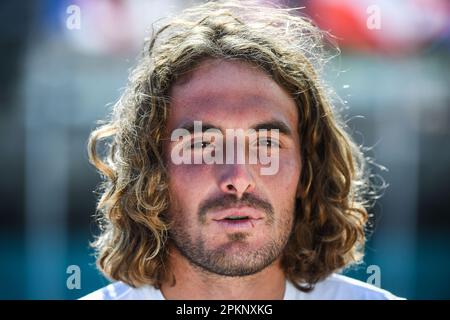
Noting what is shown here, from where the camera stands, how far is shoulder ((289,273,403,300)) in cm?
258

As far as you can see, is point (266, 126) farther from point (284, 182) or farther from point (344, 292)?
point (344, 292)

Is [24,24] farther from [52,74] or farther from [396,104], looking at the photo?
[396,104]

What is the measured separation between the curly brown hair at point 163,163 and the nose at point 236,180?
0.31 meters

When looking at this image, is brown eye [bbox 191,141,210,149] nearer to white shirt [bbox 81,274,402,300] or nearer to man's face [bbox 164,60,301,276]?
man's face [bbox 164,60,301,276]

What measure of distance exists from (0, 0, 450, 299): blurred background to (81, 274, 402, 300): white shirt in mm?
3460

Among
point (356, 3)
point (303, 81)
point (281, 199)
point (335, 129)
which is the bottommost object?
point (281, 199)

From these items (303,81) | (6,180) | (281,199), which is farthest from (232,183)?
(6,180)

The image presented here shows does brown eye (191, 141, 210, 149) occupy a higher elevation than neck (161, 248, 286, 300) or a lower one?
higher

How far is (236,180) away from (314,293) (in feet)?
2.07

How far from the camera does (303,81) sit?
2730 millimetres

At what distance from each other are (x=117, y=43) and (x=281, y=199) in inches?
173

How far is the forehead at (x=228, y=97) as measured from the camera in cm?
246

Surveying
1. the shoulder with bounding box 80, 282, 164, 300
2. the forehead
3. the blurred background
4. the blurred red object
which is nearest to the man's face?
the forehead

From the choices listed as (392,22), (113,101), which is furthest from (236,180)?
(392,22)
